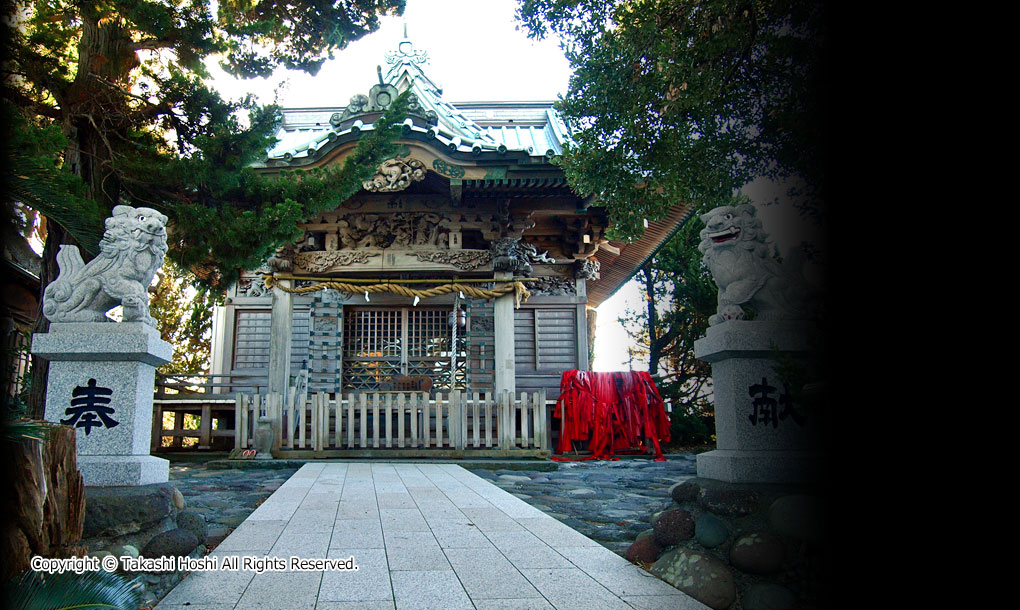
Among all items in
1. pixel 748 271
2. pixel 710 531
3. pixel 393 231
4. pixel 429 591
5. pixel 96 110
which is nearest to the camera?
pixel 429 591

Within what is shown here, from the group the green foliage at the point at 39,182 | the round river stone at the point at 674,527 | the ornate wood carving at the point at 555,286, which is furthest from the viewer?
the ornate wood carving at the point at 555,286

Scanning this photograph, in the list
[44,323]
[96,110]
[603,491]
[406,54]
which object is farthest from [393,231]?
[603,491]

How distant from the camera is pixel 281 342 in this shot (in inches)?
463

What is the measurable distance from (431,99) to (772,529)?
14.6 m

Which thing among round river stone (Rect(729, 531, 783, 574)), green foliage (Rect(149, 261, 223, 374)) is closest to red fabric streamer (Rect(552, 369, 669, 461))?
round river stone (Rect(729, 531, 783, 574))

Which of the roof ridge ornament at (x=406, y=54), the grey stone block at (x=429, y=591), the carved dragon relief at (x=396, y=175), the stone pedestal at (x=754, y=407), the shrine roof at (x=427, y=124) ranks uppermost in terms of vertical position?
the roof ridge ornament at (x=406, y=54)

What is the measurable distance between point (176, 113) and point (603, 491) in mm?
6717

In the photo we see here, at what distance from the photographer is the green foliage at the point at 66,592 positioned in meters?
1.78

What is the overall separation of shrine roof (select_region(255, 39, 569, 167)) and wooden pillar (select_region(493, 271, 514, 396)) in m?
2.81

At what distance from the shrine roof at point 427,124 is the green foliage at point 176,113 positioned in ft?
6.68

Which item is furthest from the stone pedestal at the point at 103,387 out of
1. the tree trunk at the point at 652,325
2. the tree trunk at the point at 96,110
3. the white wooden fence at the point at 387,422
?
the tree trunk at the point at 652,325

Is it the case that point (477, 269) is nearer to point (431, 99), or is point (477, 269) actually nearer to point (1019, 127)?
point (431, 99)

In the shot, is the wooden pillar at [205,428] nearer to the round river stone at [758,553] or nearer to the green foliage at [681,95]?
the green foliage at [681,95]

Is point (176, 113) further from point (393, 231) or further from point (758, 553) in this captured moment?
point (758, 553)
